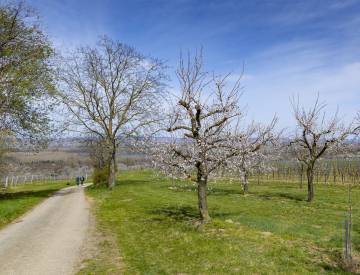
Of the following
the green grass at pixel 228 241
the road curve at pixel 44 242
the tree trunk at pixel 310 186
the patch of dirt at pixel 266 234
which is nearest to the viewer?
the green grass at pixel 228 241

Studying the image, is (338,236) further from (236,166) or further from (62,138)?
(62,138)

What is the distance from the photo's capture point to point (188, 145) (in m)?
11.3

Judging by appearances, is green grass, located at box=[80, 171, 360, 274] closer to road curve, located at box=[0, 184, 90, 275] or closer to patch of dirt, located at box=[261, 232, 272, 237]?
patch of dirt, located at box=[261, 232, 272, 237]

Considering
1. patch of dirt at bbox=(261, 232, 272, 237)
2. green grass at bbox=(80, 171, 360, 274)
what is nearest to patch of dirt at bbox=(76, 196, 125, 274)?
green grass at bbox=(80, 171, 360, 274)

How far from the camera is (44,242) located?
9336mm

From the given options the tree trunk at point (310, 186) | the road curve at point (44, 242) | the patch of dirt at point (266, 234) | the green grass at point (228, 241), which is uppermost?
the tree trunk at point (310, 186)

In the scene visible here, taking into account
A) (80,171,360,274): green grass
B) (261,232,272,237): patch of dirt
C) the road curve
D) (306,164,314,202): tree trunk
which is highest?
(306,164,314,202): tree trunk

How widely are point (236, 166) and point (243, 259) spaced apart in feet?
14.3

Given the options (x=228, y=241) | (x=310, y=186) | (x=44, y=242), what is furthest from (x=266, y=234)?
(x=310, y=186)

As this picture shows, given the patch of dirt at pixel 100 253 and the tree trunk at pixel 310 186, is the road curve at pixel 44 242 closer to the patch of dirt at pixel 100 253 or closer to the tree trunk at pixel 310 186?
the patch of dirt at pixel 100 253

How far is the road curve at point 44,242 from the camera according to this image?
7.06 m

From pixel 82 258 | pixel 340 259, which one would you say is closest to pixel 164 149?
pixel 82 258

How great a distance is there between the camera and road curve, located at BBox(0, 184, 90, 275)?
23.2 ft

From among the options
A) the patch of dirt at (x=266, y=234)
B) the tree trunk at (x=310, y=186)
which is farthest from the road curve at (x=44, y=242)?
the tree trunk at (x=310, y=186)
